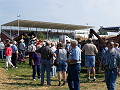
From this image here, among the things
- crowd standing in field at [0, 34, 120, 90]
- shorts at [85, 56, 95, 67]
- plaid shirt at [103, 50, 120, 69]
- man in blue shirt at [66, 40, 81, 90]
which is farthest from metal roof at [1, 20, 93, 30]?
plaid shirt at [103, 50, 120, 69]

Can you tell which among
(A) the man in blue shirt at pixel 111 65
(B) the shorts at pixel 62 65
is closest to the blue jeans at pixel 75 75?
(A) the man in blue shirt at pixel 111 65

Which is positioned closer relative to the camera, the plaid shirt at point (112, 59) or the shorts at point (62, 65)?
the plaid shirt at point (112, 59)

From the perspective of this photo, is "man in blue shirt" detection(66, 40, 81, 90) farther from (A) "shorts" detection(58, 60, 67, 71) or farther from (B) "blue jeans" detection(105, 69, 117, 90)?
(A) "shorts" detection(58, 60, 67, 71)

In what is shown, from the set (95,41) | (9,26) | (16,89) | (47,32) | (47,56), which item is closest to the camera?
(16,89)

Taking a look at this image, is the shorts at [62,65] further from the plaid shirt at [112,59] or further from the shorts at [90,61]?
the plaid shirt at [112,59]

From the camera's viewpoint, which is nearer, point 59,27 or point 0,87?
point 0,87

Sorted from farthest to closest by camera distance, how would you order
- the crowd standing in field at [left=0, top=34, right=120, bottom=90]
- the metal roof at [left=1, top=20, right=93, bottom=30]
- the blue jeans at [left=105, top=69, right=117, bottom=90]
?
the metal roof at [left=1, top=20, right=93, bottom=30]
the crowd standing in field at [left=0, top=34, right=120, bottom=90]
the blue jeans at [left=105, top=69, right=117, bottom=90]

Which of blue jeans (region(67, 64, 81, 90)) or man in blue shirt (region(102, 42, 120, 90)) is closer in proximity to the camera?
man in blue shirt (region(102, 42, 120, 90))

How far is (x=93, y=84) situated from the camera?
9945 mm

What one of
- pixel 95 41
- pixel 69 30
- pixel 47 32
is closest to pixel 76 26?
pixel 69 30

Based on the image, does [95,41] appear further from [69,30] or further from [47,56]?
[69,30]

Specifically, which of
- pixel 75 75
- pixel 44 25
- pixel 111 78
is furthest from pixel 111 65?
pixel 44 25

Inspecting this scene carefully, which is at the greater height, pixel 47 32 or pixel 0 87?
pixel 47 32

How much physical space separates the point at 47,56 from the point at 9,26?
5034cm
